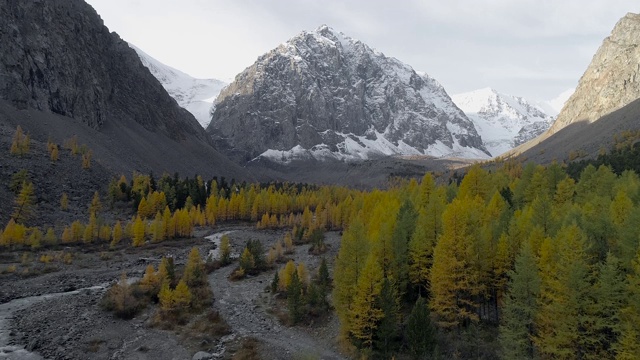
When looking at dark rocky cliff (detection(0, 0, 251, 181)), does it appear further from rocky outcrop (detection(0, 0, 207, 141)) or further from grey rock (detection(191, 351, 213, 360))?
grey rock (detection(191, 351, 213, 360))

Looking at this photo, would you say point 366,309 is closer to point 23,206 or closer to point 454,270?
point 454,270

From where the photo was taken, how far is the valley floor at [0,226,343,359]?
128 feet

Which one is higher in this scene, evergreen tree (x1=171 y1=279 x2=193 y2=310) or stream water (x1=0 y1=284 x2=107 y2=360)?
evergreen tree (x1=171 y1=279 x2=193 y2=310)

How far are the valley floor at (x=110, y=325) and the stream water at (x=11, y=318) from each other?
7 cm

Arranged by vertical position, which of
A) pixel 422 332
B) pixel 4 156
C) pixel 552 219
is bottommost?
pixel 422 332

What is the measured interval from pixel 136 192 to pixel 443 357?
104 m

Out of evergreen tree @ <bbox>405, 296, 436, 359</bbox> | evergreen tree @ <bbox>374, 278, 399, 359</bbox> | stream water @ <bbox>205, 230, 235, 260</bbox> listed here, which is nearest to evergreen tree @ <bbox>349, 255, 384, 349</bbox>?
evergreen tree @ <bbox>374, 278, 399, 359</bbox>

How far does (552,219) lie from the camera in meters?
44.3

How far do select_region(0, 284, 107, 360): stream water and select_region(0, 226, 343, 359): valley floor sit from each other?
7 centimetres

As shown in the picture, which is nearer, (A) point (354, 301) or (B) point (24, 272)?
(A) point (354, 301)

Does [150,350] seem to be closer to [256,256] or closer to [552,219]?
[256,256]

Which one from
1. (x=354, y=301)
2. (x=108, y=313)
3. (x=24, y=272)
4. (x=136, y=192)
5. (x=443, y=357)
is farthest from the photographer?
(x=136, y=192)

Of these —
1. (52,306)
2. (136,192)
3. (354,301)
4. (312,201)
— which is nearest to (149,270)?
(52,306)

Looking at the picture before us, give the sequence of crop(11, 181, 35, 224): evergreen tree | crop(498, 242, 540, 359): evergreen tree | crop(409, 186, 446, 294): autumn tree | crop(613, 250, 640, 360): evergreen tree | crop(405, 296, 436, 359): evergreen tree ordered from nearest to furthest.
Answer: crop(613, 250, 640, 360): evergreen tree
crop(498, 242, 540, 359): evergreen tree
crop(405, 296, 436, 359): evergreen tree
crop(409, 186, 446, 294): autumn tree
crop(11, 181, 35, 224): evergreen tree
